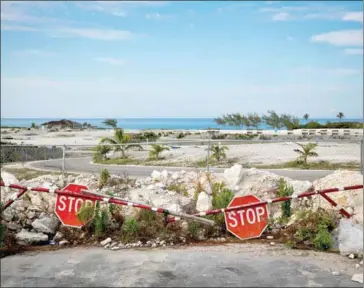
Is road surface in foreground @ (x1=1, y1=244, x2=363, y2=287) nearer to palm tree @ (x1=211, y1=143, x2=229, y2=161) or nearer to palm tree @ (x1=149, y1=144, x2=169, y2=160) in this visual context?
palm tree @ (x1=211, y1=143, x2=229, y2=161)

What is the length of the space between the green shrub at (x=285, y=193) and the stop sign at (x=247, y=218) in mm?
2099

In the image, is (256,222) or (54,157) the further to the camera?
(54,157)

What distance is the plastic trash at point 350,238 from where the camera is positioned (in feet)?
21.4

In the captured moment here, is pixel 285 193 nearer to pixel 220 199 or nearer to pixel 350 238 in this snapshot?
pixel 220 199

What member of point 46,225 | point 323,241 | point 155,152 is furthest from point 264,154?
point 46,225

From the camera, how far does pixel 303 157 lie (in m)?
15.2

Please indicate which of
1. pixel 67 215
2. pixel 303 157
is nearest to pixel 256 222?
pixel 67 215

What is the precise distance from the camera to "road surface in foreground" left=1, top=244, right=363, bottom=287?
17.8 ft

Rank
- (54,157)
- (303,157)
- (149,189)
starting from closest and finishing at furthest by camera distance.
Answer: (149,189), (303,157), (54,157)

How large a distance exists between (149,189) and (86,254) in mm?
2823

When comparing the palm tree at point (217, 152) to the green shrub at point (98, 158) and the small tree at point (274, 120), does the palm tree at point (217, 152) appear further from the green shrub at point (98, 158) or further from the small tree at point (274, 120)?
the small tree at point (274, 120)

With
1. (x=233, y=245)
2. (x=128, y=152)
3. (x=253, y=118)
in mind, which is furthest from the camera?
(x=253, y=118)

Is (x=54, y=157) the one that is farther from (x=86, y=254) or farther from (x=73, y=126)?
(x=73, y=126)

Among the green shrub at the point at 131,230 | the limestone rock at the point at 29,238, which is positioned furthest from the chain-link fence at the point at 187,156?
the green shrub at the point at 131,230
